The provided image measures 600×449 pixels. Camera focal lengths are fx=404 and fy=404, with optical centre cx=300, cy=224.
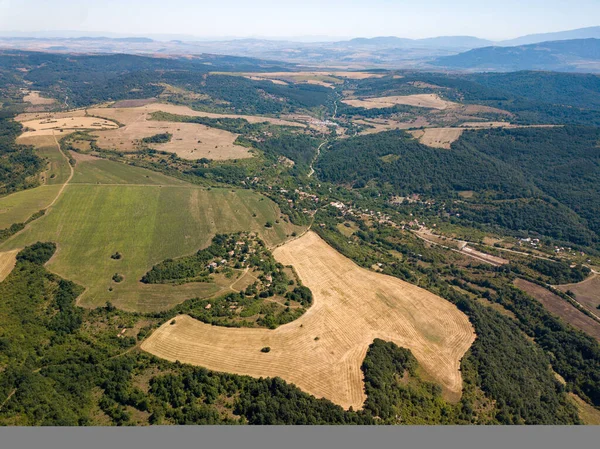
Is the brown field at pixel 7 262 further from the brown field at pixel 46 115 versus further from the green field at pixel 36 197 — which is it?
the brown field at pixel 46 115

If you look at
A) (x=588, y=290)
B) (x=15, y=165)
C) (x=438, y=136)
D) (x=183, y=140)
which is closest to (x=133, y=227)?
(x=15, y=165)

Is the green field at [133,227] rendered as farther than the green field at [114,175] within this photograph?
No

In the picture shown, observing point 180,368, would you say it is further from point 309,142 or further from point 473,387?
point 309,142

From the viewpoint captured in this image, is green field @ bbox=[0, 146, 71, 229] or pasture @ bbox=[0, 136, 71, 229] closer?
green field @ bbox=[0, 146, 71, 229]

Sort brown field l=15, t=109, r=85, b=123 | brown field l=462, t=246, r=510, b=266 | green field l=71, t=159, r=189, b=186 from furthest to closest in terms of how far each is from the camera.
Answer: brown field l=15, t=109, r=85, b=123
green field l=71, t=159, r=189, b=186
brown field l=462, t=246, r=510, b=266

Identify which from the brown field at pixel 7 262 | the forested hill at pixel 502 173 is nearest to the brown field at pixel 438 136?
the forested hill at pixel 502 173

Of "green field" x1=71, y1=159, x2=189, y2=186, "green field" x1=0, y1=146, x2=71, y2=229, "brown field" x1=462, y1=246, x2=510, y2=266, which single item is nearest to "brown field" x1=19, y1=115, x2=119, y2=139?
"green field" x1=0, y1=146, x2=71, y2=229

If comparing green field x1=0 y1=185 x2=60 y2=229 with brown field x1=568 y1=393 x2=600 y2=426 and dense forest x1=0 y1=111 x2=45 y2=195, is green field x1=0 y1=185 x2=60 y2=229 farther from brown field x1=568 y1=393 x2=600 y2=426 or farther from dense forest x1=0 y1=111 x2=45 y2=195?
brown field x1=568 y1=393 x2=600 y2=426
